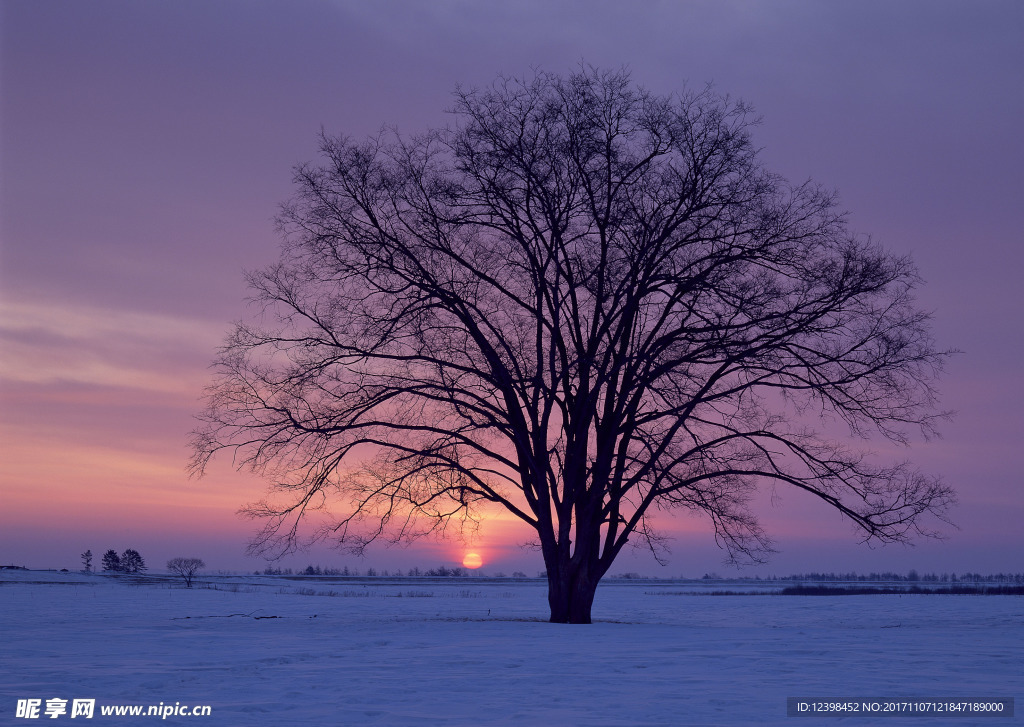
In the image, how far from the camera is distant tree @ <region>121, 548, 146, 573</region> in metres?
97.2

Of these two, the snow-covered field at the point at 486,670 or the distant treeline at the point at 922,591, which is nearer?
the snow-covered field at the point at 486,670

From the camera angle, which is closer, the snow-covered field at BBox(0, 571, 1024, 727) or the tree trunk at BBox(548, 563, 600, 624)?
the snow-covered field at BBox(0, 571, 1024, 727)

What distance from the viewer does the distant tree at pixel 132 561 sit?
97.2m

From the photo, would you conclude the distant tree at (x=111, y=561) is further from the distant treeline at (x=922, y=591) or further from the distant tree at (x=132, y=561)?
the distant treeline at (x=922, y=591)

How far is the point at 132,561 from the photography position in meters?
98.9

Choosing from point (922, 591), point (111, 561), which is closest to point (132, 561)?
point (111, 561)

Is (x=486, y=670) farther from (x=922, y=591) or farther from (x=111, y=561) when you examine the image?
(x=111, y=561)

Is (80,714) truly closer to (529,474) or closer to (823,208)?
(529,474)

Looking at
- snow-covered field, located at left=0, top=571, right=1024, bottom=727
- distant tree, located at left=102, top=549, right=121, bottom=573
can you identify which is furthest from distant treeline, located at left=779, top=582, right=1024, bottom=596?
distant tree, located at left=102, top=549, right=121, bottom=573

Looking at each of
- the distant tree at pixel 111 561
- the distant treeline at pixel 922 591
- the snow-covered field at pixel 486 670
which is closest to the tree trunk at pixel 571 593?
the snow-covered field at pixel 486 670

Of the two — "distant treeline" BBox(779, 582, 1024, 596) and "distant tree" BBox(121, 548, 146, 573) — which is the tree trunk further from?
"distant tree" BBox(121, 548, 146, 573)

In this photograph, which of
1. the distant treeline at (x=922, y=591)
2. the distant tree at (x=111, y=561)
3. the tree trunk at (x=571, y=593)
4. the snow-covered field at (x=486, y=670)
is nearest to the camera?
the snow-covered field at (x=486, y=670)

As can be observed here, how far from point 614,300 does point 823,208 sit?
5.59m

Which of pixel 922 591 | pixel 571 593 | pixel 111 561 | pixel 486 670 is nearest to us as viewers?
pixel 486 670
